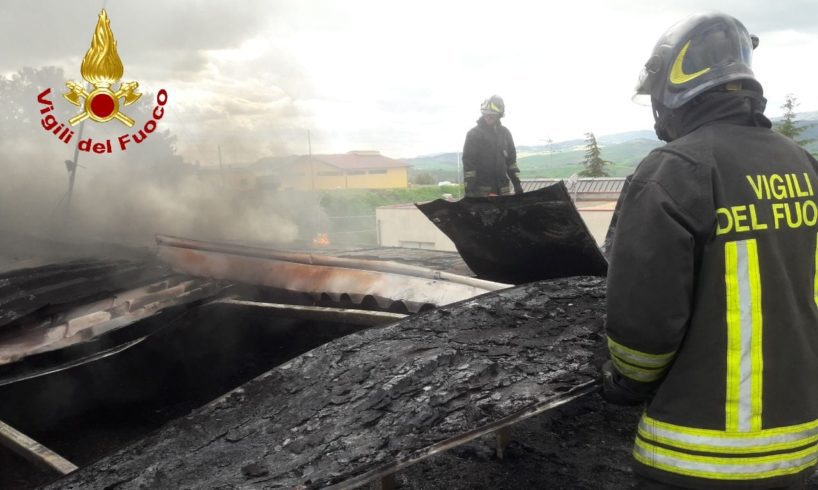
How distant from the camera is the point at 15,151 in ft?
24.2

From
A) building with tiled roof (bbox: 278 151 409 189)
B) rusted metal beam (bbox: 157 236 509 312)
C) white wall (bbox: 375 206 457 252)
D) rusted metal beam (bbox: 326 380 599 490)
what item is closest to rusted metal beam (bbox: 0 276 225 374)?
rusted metal beam (bbox: 157 236 509 312)

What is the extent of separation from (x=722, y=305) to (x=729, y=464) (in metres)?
0.41

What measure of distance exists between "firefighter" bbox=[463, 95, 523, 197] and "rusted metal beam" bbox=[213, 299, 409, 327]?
12.1ft

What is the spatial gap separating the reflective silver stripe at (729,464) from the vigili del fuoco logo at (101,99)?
7043 mm

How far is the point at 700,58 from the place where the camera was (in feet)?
Result: 5.39

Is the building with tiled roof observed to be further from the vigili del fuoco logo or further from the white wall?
the vigili del fuoco logo

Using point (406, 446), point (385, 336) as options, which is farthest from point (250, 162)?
point (406, 446)

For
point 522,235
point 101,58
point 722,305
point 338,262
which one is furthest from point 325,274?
point 101,58

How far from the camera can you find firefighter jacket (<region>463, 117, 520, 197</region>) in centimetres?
698

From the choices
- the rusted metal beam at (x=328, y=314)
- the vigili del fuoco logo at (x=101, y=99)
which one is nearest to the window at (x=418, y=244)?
the vigili del fuoco logo at (x=101, y=99)

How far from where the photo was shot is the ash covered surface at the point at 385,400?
75.6 inches

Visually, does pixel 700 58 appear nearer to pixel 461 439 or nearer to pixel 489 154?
pixel 461 439

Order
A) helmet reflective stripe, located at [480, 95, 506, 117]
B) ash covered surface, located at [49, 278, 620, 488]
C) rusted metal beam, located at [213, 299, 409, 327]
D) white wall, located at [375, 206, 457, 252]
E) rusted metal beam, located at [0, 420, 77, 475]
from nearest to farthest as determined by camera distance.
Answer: ash covered surface, located at [49, 278, 620, 488]
rusted metal beam, located at [0, 420, 77, 475]
rusted metal beam, located at [213, 299, 409, 327]
helmet reflective stripe, located at [480, 95, 506, 117]
white wall, located at [375, 206, 457, 252]

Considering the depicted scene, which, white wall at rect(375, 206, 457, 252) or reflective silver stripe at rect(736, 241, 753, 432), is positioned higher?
reflective silver stripe at rect(736, 241, 753, 432)
